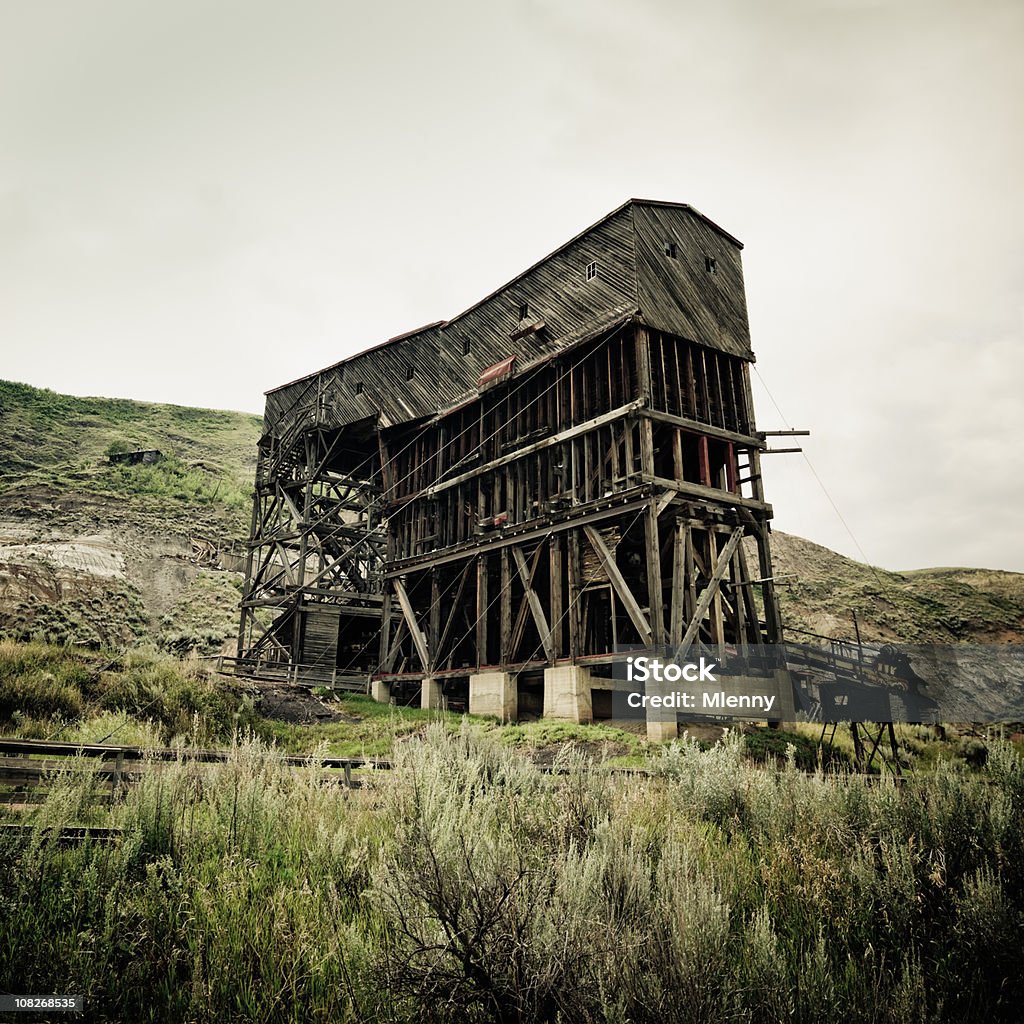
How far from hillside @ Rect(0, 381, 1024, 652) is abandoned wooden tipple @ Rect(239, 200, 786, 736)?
338 inches

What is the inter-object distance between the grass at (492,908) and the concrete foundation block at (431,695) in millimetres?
17328

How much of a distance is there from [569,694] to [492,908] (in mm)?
14594

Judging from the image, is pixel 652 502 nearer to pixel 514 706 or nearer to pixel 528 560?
pixel 528 560

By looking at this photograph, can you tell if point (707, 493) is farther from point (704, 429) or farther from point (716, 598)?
point (716, 598)

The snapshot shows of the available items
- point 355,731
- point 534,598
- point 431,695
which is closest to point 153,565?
point 431,695

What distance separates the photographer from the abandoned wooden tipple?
18.8 meters

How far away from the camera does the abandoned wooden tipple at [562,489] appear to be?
1881 cm

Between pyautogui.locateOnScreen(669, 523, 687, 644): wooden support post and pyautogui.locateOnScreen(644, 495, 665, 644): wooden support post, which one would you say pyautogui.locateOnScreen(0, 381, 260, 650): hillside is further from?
pyautogui.locateOnScreen(669, 523, 687, 644): wooden support post

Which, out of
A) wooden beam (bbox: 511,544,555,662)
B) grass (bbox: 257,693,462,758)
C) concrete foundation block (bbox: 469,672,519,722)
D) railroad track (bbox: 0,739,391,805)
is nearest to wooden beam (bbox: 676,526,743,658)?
wooden beam (bbox: 511,544,555,662)

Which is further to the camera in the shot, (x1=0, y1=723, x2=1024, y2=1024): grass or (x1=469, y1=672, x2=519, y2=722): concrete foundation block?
(x1=469, y1=672, x2=519, y2=722): concrete foundation block

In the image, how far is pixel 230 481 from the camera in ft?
179

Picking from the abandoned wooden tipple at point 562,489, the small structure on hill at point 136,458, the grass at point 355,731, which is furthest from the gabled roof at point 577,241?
the small structure on hill at point 136,458

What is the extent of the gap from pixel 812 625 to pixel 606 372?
27776 mm

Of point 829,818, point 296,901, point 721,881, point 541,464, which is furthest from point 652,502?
point 296,901
